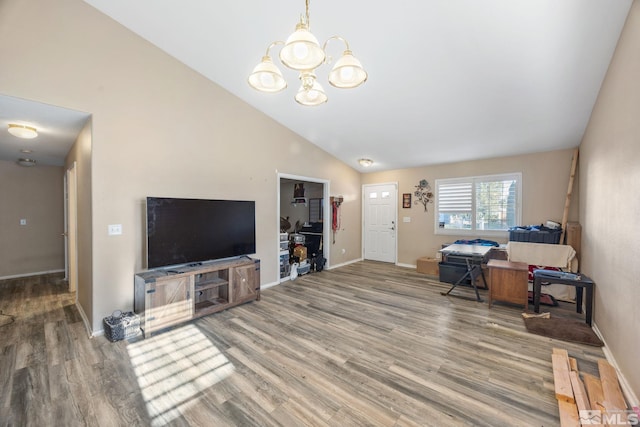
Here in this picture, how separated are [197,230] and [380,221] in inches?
187

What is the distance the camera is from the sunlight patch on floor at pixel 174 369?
1915 mm

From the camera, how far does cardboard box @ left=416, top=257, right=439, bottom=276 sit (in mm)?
5559

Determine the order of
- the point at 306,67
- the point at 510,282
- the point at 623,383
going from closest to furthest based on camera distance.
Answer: the point at 306,67
the point at 623,383
the point at 510,282

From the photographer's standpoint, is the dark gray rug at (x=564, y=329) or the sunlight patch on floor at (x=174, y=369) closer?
the sunlight patch on floor at (x=174, y=369)

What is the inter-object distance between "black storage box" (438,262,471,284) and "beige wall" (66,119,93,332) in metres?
5.34

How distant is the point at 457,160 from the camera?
18.4 feet

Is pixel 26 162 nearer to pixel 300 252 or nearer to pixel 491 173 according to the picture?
pixel 300 252

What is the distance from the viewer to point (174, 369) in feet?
7.70

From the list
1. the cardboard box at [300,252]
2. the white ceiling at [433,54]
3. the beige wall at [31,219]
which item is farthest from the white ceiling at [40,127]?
the cardboard box at [300,252]

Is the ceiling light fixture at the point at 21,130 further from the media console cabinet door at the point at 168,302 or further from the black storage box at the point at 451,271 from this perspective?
the black storage box at the point at 451,271

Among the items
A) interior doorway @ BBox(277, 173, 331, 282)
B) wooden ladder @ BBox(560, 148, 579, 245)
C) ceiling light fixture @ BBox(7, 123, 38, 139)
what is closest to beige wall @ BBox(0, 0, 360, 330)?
ceiling light fixture @ BBox(7, 123, 38, 139)

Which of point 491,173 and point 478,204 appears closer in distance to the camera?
point 491,173

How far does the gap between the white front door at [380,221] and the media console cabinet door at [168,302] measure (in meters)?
4.92

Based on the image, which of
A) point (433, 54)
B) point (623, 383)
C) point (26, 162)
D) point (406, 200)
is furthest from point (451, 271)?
point (26, 162)
